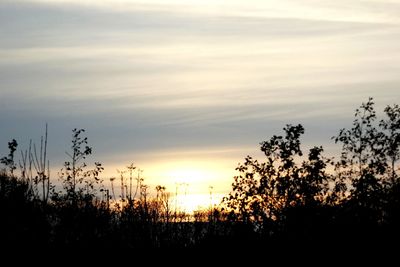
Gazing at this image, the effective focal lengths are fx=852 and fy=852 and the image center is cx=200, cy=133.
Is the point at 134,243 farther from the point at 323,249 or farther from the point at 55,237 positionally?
the point at 323,249

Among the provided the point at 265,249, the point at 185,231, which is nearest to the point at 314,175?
the point at 265,249

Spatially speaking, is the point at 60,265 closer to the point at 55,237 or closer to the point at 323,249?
the point at 55,237

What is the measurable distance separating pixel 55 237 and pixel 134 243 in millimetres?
4099

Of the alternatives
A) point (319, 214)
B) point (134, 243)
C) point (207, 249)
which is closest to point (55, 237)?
point (134, 243)

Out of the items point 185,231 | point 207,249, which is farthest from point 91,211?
point 207,249

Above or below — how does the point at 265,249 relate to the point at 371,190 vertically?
below

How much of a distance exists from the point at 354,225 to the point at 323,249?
184 cm

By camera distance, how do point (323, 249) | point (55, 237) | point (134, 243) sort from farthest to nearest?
1. point (55, 237)
2. point (134, 243)
3. point (323, 249)

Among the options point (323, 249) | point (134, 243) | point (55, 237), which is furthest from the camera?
point (55, 237)

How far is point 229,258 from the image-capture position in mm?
30047

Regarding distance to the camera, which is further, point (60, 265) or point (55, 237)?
point (55, 237)

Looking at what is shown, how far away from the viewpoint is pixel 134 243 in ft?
108

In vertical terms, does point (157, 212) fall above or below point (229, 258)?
above

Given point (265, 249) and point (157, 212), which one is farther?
point (157, 212)
